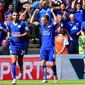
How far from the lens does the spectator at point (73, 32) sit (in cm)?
1722

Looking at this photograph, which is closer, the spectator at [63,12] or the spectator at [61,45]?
the spectator at [61,45]

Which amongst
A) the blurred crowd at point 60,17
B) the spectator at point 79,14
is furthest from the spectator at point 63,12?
the spectator at point 79,14

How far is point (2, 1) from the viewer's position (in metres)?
19.8

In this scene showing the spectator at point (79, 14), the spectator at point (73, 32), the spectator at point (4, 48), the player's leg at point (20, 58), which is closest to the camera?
the player's leg at point (20, 58)

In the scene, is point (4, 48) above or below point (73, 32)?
below

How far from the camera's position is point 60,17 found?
17438mm

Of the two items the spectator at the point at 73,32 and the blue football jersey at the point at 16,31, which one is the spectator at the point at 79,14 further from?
the blue football jersey at the point at 16,31

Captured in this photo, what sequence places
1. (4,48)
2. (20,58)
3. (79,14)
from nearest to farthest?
1. (20,58)
2. (4,48)
3. (79,14)

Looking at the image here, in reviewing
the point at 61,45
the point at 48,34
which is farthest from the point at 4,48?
the point at 48,34

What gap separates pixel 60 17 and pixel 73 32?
794mm

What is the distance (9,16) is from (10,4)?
2.69 m

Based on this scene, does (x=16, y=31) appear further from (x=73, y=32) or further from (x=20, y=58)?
(x=73, y=32)

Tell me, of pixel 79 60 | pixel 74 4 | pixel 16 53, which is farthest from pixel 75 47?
pixel 16 53


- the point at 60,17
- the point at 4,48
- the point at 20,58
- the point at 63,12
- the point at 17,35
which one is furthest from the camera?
the point at 63,12
